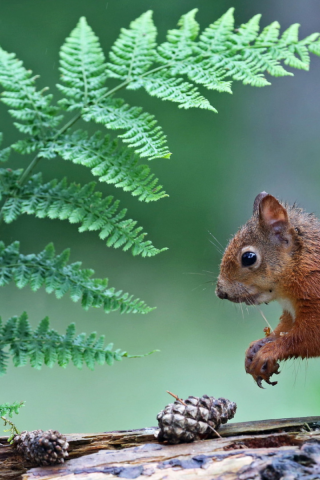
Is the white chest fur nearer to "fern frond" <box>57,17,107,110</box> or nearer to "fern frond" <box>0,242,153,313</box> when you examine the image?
"fern frond" <box>0,242,153,313</box>

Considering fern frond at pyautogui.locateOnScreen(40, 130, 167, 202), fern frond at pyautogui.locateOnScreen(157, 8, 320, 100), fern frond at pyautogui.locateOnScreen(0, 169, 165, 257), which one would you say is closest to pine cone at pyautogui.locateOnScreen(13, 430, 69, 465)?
fern frond at pyautogui.locateOnScreen(0, 169, 165, 257)

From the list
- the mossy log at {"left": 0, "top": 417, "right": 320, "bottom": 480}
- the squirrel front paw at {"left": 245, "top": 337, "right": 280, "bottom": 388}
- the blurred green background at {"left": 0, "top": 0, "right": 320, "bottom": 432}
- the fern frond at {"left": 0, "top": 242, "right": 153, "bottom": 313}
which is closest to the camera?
the mossy log at {"left": 0, "top": 417, "right": 320, "bottom": 480}

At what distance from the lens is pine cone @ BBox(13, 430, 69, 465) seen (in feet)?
3.17

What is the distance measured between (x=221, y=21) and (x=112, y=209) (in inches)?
17.6

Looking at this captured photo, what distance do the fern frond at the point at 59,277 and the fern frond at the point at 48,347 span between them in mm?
75

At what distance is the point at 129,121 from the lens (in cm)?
95

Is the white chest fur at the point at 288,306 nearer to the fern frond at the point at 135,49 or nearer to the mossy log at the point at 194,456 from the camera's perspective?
the mossy log at the point at 194,456

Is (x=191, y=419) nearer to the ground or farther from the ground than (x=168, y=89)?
nearer to the ground

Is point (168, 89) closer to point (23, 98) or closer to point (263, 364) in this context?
point (23, 98)

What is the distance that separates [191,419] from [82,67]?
787mm

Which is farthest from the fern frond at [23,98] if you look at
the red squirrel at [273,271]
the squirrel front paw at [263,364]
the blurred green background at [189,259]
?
the blurred green background at [189,259]

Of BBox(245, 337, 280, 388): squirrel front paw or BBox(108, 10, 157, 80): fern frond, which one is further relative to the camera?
BBox(245, 337, 280, 388): squirrel front paw

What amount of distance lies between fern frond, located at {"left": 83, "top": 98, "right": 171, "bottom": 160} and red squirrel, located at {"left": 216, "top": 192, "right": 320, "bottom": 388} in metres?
0.42

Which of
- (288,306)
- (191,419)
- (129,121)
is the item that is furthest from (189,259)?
(129,121)
